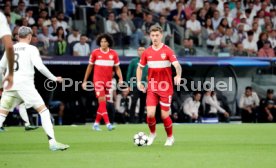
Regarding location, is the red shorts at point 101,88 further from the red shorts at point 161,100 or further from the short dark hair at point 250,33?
the short dark hair at point 250,33

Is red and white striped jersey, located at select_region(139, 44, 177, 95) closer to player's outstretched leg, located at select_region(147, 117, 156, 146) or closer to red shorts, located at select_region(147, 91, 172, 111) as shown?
red shorts, located at select_region(147, 91, 172, 111)

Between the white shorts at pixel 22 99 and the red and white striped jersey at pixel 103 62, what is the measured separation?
6795mm

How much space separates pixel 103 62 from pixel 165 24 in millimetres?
7221

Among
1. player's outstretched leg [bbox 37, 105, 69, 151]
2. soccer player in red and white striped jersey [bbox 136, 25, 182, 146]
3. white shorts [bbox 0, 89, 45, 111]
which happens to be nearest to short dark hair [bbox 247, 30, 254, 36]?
soccer player in red and white striped jersey [bbox 136, 25, 182, 146]

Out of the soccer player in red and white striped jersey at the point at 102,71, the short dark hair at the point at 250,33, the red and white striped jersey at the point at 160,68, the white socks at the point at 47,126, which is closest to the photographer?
the white socks at the point at 47,126

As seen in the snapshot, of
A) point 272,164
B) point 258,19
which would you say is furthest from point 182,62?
point 272,164

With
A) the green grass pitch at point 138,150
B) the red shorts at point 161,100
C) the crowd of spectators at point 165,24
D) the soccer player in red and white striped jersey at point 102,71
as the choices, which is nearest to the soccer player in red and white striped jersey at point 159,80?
the red shorts at point 161,100

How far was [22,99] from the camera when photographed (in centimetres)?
1470

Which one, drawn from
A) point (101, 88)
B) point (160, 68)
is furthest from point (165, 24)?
point (160, 68)

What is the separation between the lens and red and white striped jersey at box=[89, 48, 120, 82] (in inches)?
860

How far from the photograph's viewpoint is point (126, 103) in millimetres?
27766

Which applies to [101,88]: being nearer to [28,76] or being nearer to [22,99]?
[22,99]

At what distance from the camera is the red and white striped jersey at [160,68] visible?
16016 millimetres

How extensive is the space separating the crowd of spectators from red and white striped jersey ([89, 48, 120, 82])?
4430 mm
